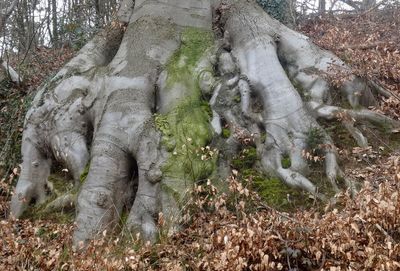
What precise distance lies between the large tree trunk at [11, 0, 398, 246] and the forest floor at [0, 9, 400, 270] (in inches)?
→ 9.6

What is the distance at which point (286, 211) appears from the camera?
15.8ft

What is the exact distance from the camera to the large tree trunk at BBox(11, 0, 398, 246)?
5.11 m

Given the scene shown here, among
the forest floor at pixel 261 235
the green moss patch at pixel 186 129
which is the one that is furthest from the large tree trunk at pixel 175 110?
the forest floor at pixel 261 235

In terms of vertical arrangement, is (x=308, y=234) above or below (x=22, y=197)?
above

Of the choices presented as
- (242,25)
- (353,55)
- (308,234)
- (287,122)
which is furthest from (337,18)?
(308,234)

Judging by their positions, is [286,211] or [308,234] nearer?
[308,234]

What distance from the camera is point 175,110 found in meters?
5.60

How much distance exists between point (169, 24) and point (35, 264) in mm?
4031

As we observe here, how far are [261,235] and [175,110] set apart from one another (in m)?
2.34

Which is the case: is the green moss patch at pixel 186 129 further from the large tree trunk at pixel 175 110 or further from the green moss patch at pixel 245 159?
the green moss patch at pixel 245 159

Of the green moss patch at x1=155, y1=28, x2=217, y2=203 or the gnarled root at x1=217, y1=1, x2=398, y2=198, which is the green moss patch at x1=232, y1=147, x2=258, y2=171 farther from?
the green moss patch at x1=155, y1=28, x2=217, y2=203

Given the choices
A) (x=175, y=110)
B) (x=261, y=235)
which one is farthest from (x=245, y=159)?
(x=261, y=235)

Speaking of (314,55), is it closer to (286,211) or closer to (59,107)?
(286,211)

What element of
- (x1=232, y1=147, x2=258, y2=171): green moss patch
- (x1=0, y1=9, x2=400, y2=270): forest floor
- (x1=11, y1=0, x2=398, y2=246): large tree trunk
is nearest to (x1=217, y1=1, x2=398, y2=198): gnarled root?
(x1=11, y1=0, x2=398, y2=246): large tree trunk
